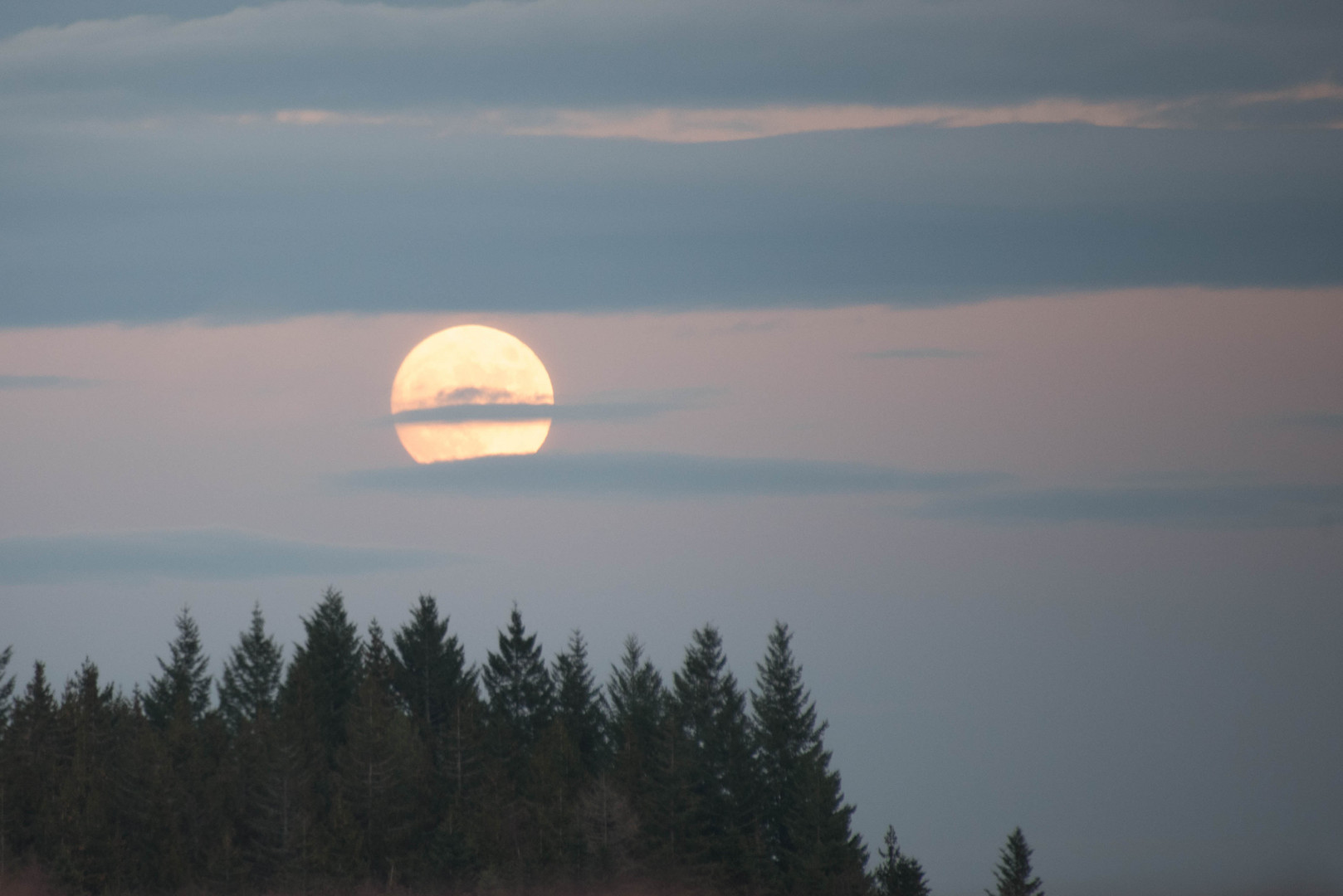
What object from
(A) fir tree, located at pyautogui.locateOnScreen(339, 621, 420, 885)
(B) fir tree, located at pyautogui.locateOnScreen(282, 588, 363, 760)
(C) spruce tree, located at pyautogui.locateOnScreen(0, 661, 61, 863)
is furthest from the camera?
(B) fir tree, located at pyautogui.locateOnScreen(282, 588, 363, 760)

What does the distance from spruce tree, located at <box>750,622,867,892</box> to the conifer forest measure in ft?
0.55

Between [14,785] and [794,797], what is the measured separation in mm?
49582

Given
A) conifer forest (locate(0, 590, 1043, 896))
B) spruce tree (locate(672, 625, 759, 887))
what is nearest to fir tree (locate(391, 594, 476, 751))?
conifer forest (locate(0, 590, 1043, 896))

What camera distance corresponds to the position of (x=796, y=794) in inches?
4168

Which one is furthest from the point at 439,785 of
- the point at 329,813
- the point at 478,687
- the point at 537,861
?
the point at 478,687

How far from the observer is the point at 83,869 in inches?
3164

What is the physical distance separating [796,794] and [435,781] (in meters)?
24.5

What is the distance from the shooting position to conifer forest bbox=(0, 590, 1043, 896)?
3403 inches

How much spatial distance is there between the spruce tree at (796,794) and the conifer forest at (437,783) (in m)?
0.17

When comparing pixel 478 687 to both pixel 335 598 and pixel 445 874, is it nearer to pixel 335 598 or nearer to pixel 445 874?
pixel 335 598

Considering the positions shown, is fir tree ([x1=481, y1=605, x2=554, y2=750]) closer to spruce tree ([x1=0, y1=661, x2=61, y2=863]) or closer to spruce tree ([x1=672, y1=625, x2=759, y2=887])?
spruce tree ([x1=672, y1=625, x2=759, y2=887])

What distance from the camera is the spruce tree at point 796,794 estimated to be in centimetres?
10181

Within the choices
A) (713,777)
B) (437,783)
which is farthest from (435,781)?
(713,777)

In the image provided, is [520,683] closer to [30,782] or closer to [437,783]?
[437,783]
